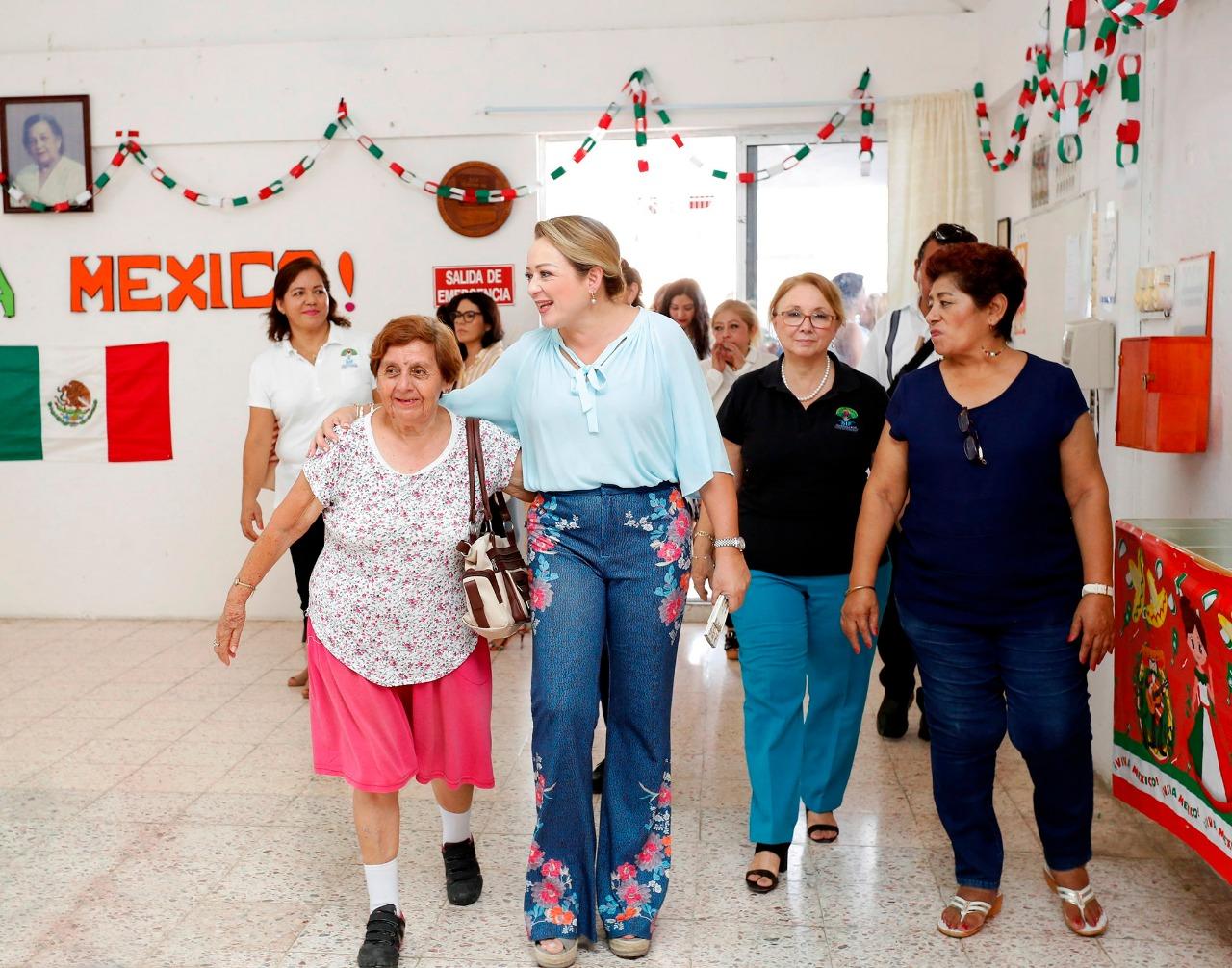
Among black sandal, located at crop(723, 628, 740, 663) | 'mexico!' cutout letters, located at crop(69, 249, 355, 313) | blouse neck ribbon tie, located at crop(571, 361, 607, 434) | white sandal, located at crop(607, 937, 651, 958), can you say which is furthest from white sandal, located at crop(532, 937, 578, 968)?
'mexico!' cutout letters, located at crop(69, 249, 355, 313)

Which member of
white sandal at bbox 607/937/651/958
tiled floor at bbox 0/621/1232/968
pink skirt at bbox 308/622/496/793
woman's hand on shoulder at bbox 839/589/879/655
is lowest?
tiled floor at bbox 0/621/1232/968

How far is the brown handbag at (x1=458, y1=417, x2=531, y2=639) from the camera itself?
2.62 m

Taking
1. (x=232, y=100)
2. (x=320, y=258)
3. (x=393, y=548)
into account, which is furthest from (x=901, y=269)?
(x=393, y=548)

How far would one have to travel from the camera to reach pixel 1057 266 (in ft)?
14.5

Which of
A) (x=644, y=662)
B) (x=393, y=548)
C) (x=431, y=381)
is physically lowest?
(x=644, y=662)

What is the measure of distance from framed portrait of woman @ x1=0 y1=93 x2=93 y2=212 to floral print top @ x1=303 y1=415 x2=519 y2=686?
4116 mm

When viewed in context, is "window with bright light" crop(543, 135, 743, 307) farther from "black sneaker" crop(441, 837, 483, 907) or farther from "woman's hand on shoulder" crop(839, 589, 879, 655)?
"black sneaker" crop(441, 837, 483, 907)

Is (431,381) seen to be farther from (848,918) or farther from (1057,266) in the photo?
(1057,266)

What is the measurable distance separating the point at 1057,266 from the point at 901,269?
4.14 feet

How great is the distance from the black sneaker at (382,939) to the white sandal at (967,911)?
1.20 meters

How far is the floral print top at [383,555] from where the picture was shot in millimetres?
2674

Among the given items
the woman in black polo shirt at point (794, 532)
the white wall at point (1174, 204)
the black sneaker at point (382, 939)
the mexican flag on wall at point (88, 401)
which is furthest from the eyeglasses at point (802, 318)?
the mexican flag on wall at point (88, 401)

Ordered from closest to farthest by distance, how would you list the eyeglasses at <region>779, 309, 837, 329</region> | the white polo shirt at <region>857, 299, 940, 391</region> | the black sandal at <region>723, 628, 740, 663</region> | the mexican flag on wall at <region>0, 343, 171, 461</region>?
A: the eyeglasses at <region>779, 309, 837, 329</region>, the white polo shirt at <region>857, 299, 940, 391</region>, the black sandal at <region>723, 628, 740, 663</region>, the mexican flag on wall at <region>0, 343, 171, 461</region>

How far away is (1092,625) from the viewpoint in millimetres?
2648
